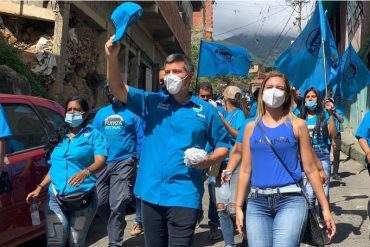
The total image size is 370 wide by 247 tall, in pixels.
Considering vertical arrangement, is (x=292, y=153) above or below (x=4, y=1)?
below

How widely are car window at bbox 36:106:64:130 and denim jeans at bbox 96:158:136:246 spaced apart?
0.76 m

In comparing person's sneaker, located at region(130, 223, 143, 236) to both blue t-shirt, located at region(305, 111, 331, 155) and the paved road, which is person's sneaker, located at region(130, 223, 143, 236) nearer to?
the paved road

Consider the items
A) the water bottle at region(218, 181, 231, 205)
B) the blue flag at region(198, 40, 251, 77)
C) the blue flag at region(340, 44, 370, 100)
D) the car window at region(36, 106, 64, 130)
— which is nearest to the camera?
the water bottle at region(218, 181, 231, 205)

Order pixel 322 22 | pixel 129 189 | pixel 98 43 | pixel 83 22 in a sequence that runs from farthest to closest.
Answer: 1. pixel 98 43
2. pixel 83 22
3. pixel 322 22
4. pixel 129 189

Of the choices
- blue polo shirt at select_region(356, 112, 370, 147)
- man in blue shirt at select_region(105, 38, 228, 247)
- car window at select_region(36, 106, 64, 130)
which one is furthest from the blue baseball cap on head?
blue polo shirt at select_region(356, 112, 370, 147)

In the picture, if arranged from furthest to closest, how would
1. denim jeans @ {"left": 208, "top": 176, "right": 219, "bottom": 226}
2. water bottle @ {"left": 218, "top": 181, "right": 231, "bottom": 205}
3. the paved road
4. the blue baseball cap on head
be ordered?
denim jeans @ {"left": 208, "top": 176, "right": 219, "bottom": 226}, the paved road, water bottle @ {"left": 218, "top": 181, "right": 231, "bottom": 205}, the blue baseball cap on head

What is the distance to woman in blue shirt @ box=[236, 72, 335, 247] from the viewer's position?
345cm

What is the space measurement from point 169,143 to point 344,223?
4489mm

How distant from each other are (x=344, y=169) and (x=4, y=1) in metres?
8.61

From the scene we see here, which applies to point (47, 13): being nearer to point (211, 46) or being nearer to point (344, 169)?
point (211, 46)

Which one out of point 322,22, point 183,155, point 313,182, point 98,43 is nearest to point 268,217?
A: point 313,182

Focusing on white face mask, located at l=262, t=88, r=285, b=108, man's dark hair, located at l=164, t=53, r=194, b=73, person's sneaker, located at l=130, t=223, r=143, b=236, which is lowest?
person's sneaker, located at l=130, t=223, r=143, b=236

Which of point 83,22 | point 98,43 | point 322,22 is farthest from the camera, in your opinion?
point 98,43

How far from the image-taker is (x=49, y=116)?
19.9 feet
